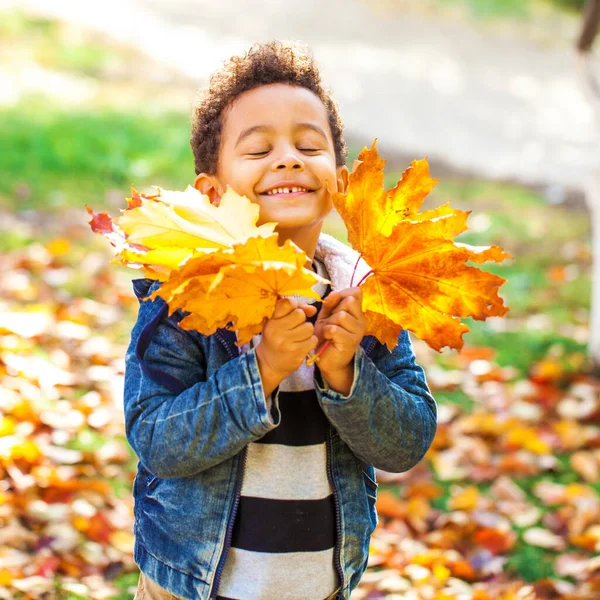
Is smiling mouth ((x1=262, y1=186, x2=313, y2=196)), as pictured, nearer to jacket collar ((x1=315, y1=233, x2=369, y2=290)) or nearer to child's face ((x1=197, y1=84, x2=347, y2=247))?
child's face ((x1=197, y1=84, x2=347, y2=247))

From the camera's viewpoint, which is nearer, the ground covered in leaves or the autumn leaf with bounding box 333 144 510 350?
the autumn leaf with bounding box 333 144 510 350

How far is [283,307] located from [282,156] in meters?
0.34

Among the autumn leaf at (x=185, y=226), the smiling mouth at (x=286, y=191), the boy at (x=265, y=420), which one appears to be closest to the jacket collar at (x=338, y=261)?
the boy at (x=265, y=420)

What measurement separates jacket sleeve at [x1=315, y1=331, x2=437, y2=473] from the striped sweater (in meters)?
0.09

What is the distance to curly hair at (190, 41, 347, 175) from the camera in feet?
5.91

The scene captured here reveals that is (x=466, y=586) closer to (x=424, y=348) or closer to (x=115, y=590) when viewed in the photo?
(x=115, y=590)

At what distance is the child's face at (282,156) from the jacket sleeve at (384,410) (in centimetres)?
28

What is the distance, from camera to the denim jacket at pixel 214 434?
162 centimetres

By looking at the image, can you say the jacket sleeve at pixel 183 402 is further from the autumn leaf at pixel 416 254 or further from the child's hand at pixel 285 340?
the autumn leaf at pixel 416 254

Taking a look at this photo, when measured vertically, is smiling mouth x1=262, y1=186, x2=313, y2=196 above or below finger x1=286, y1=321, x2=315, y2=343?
above

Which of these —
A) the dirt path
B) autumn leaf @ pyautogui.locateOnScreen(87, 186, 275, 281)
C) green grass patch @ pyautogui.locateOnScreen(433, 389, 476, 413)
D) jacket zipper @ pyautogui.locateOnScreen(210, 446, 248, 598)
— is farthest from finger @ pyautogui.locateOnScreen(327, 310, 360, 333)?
the dirt path

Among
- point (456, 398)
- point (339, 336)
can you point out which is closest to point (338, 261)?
point (339, 336)

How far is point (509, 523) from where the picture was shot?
10.3 ft

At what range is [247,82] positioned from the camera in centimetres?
180
